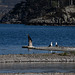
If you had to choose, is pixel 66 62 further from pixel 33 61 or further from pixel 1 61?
pixel 1 61

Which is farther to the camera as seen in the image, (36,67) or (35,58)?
(35,58)

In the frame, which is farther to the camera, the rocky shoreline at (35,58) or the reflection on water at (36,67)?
the rocky shoreline at (35,58)

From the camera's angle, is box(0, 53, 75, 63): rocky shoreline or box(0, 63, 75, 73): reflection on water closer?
box(0, 63, 75, 73): reflection on water

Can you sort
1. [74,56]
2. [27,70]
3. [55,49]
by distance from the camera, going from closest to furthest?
[27,70] < [74,56] < [55,49]

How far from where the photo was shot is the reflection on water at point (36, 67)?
31844 mm

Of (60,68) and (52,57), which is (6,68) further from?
(52,57)

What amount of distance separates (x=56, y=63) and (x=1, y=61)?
417 cm

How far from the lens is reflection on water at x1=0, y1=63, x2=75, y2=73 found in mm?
31844

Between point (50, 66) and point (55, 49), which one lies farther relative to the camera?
point (55, 49)

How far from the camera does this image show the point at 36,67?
111 ft

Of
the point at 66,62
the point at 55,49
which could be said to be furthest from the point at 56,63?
the point at 55,49

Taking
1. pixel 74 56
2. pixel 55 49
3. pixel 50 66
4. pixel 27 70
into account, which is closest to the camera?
pixel 27 70

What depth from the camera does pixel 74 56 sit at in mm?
39344

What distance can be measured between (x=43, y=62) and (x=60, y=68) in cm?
323
